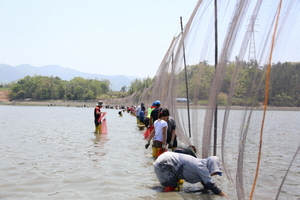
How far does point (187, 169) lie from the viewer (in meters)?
6.00

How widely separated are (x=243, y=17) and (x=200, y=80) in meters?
2.37

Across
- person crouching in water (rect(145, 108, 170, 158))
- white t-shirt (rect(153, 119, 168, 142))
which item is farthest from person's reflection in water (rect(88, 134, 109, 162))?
white t-shirt (rect(153, 119, 168, 142))

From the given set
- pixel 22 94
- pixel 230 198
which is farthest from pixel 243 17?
pixel 22 94

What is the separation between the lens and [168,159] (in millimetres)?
6078

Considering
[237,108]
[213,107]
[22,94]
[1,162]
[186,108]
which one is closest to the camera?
[237,108]

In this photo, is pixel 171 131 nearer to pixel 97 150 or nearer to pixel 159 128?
pixel 159 128

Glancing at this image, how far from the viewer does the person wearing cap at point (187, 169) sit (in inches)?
227

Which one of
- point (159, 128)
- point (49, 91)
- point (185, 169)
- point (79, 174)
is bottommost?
point (79, 174)

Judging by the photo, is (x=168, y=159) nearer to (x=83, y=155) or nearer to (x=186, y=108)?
(x=186, y=108)

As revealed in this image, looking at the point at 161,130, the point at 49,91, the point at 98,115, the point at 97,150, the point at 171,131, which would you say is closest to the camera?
the point at 161,130

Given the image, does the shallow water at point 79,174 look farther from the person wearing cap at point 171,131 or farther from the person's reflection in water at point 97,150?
the person wearing cap at point 171,131

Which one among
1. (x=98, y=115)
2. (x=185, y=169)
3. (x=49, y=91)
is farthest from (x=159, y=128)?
(x=49, y=91)

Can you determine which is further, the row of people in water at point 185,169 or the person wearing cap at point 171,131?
the person wearing cap at point 171,131

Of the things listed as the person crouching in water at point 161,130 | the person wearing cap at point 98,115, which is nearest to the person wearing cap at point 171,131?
the person crouching in water at point 161,130
